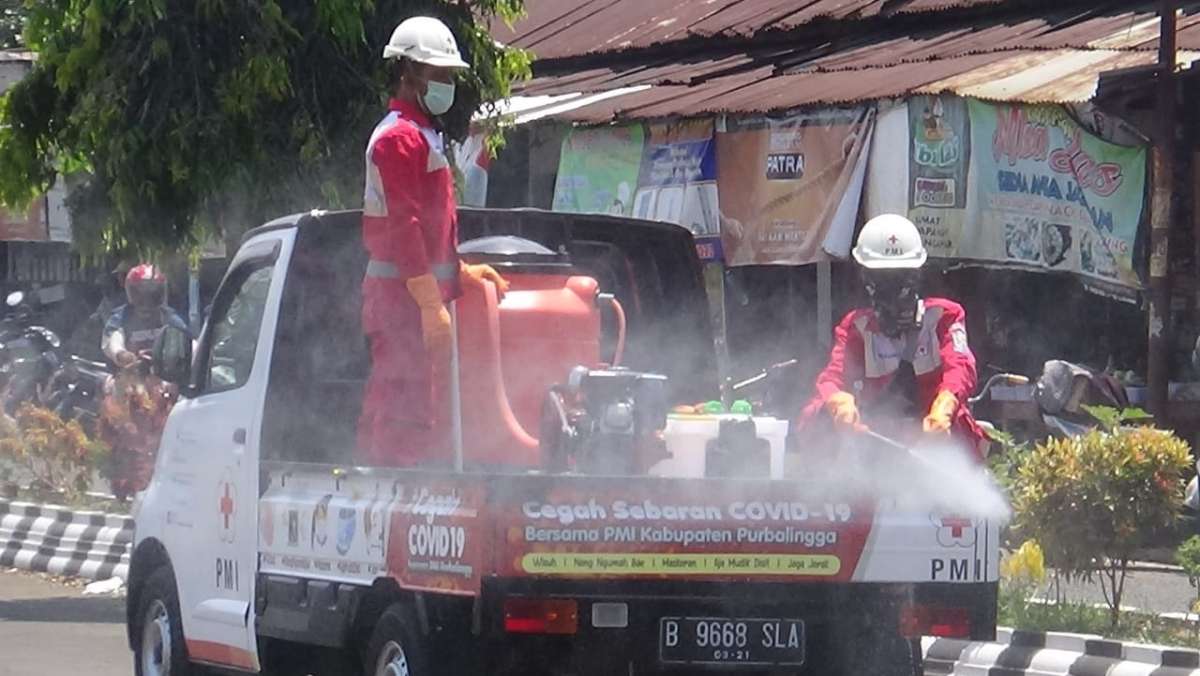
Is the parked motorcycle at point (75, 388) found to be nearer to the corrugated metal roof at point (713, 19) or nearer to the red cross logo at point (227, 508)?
the corrugated metal roof at point (713, 19)

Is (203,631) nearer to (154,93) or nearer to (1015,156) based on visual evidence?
(154,93)

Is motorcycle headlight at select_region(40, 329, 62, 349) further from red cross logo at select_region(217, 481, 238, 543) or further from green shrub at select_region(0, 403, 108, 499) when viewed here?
red cross logo at select_region(217, 481, 238, 543)

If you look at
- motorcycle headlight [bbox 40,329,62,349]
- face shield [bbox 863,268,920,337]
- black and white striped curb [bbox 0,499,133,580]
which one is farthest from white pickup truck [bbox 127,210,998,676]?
motorcycle headlight [bbox 40,329,62,349]

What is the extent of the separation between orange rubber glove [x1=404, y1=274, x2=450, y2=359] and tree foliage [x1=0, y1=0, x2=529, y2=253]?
501cm

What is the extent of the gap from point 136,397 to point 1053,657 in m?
7.18

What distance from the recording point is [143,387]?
14227 mm

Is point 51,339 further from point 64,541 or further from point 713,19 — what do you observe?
point 64,541

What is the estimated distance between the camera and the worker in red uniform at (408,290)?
7047 millimetres

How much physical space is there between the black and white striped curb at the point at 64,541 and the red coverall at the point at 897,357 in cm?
612

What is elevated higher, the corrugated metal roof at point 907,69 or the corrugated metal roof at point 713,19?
the corrugated metal roof at point 713,19

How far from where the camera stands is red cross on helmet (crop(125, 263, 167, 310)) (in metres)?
14.3

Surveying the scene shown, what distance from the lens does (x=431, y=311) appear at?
6910 millimetres

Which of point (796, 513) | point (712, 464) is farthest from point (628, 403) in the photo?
point (796, 513)

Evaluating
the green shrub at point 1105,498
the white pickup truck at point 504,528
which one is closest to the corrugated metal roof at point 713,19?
the green shrub at point 1105,498
